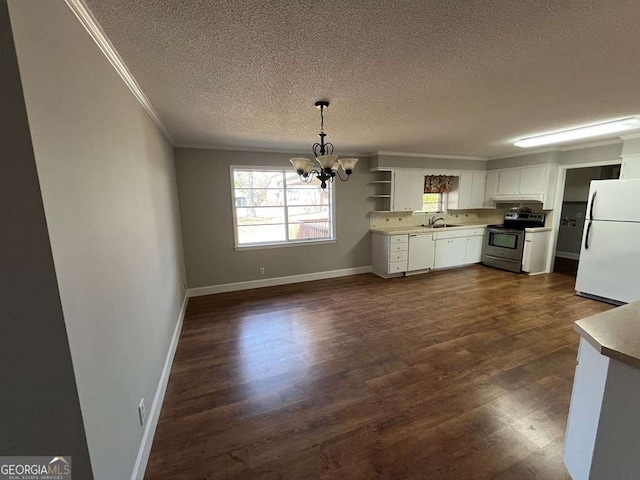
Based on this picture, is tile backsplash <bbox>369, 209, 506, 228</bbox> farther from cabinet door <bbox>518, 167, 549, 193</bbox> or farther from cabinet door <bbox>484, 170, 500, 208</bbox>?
cabinet door <bbox>518, 167, 549, 193</bbox>

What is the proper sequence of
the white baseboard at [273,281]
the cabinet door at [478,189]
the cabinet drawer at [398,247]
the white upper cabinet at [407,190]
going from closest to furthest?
the white baseboard at [273,281] → the cabinet drawer at [398,247] → the white upper cabinet at [407,190] → the cabinet door at [478,189]

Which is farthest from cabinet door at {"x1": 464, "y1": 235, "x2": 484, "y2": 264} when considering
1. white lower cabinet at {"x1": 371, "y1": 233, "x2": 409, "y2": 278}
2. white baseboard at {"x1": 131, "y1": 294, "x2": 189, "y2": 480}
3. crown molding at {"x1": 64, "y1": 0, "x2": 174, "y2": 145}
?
crown molding at {"x1": 64, "y1": 0, "x2": 174, "y2": 145}

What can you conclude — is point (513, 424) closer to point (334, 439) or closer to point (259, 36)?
point (334, 439)

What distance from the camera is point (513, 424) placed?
184 centimetres

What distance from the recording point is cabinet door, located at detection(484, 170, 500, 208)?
597 cm

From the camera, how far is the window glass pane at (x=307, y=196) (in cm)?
487

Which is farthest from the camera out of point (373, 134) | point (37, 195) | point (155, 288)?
point (373, 134)

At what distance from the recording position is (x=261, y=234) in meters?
4.78

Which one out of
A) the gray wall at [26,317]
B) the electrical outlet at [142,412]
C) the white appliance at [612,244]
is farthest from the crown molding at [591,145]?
the electrical outlet at [142,412]

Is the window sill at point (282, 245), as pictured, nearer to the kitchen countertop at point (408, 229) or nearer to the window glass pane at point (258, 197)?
the window glass pane at point (258, 197)

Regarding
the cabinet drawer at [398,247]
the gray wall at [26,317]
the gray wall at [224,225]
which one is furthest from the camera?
the cabinet drawer at [398,247]

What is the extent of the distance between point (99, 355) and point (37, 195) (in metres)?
0.70

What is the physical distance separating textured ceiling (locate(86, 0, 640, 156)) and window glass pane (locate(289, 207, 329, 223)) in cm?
207

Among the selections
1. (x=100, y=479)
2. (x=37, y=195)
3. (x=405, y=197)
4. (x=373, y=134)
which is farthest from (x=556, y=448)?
(x=405, y=197)
